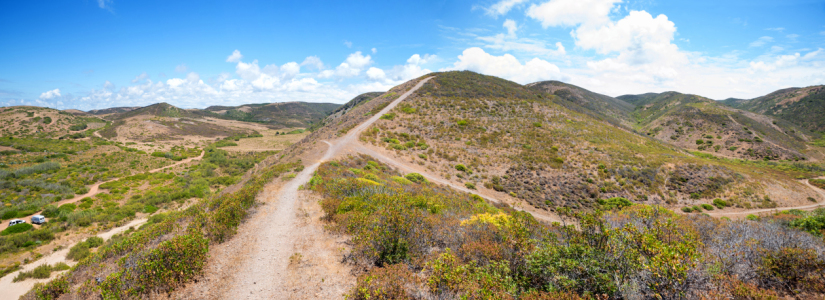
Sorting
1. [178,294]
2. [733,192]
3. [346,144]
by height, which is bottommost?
[733,192]

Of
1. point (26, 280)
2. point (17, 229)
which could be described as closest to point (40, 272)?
point (26, 280)

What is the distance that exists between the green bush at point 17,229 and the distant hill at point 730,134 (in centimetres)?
9789

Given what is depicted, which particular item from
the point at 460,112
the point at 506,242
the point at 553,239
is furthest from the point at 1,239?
the point at 460,112

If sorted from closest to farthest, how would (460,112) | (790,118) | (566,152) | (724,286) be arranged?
1. (724,286)
2. (566,152)
3. (460,112)
4. (790,118)

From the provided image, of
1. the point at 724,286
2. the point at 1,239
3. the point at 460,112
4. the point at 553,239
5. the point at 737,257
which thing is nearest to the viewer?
the point at 724,286

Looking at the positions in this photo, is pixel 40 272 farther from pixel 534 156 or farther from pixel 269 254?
pixel 534 156

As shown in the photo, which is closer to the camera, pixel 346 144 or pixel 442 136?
pixel 346 144

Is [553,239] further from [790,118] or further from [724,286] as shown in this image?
[790,118]

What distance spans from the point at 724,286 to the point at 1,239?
34776 millimetres

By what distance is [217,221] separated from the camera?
9242mm

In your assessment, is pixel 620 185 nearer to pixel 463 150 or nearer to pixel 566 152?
pixel 566 152

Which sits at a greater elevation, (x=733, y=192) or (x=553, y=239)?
(x=553, y=239)

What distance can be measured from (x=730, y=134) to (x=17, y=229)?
106m

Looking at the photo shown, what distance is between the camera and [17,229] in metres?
18.6
